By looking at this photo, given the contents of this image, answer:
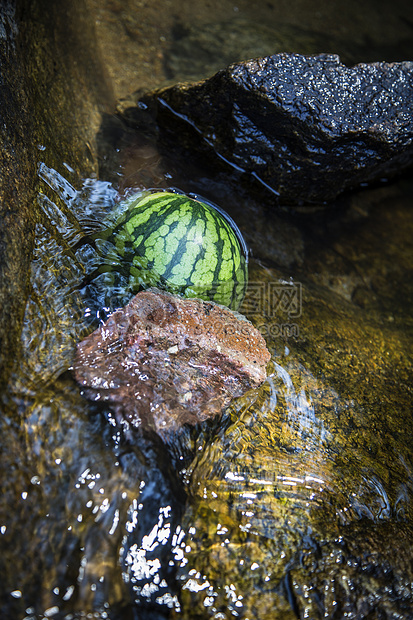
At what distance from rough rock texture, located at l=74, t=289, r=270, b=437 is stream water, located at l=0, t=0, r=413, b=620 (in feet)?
0.32

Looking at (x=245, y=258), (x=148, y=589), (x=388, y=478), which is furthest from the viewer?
(x=245, y=258)

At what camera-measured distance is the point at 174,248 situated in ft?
8.55

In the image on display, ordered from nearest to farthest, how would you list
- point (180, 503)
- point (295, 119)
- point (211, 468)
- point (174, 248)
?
point (180, 503) < point (211, 468) < point (174, 248) < point (295, 119)

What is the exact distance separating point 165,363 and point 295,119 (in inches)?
87.3

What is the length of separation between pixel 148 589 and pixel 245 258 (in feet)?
7.49

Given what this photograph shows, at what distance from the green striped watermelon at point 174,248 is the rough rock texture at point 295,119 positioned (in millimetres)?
1098

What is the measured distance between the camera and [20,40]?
8.89 ft

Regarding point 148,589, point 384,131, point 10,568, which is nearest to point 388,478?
point 148,589

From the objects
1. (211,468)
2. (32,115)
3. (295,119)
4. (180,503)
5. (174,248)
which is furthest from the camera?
(295,119)

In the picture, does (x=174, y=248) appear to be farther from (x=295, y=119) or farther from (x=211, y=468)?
(x=295, y=119)

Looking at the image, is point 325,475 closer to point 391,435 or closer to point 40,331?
point 391,435

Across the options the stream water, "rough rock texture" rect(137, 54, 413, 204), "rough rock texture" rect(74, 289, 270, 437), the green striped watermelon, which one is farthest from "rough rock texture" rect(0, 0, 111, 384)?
"rough rock texture" rect(137, 54, 413, 204)

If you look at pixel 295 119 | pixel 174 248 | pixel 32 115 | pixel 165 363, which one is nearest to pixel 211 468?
pixel 165 363

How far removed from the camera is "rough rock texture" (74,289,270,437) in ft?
7.44
